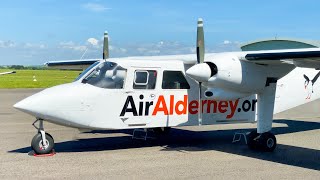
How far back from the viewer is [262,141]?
1074 centimetres

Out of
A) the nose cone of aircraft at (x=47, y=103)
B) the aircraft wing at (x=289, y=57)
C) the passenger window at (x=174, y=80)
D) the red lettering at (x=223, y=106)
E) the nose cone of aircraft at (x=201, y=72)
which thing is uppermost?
the aircraft wing at (x=289, y=57)

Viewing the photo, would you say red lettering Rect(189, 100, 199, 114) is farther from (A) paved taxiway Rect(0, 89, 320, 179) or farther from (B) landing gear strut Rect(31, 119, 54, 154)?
(B) landing gear strut Rect(31, 119, 54, 154)

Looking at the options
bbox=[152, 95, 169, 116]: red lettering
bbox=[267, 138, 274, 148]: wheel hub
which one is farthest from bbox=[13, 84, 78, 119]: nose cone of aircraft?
bbox=[267, 138, 274, 148]: wheel hub

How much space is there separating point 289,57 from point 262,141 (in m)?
2.55

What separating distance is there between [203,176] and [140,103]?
3256mm

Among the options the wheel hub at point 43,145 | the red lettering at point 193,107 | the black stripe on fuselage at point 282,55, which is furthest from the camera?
the red lettering at point 193,107

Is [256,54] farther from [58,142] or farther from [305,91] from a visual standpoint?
[58,142]

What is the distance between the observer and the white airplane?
963cm

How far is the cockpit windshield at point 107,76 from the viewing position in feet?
33.2

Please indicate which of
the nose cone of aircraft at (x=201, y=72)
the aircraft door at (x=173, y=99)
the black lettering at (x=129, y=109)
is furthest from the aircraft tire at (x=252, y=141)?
the black lettering at (x=129, y=109)

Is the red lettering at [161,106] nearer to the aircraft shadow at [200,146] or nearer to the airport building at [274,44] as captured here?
the aircraft shadow at [200,146]

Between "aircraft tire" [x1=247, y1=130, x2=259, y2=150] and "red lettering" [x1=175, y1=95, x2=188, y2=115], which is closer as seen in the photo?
"aircraft tire" [x1=247, y1=130, x2=259, y2=150]

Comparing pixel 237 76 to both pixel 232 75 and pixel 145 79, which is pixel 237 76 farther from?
pixel 145 79

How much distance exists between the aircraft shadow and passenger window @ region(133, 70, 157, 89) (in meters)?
1.84
